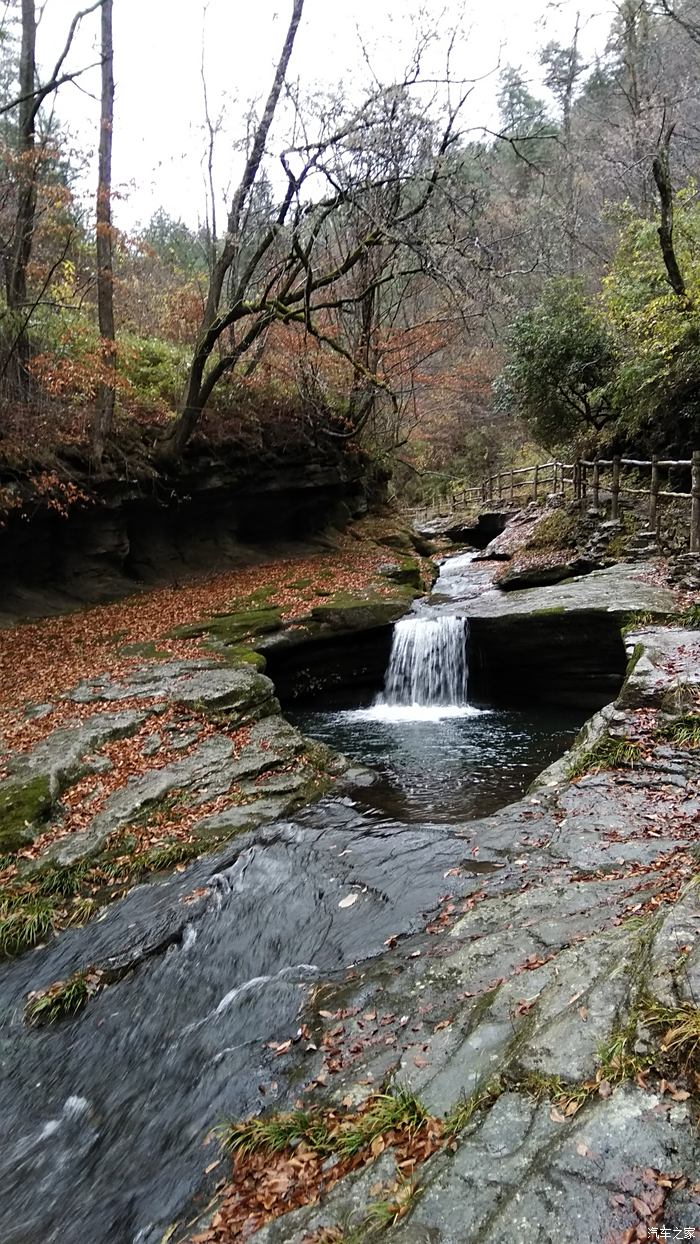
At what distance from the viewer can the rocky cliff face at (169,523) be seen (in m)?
14.6

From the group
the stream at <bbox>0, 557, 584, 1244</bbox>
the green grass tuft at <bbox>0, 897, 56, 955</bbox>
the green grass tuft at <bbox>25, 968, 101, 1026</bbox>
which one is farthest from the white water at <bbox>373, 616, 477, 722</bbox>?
the green grass tuft at <bbox>25, 968, 101, 1026</bbox>

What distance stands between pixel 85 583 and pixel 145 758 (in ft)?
26.9

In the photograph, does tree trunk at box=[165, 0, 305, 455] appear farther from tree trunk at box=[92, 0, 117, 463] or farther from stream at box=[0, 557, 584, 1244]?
stream at box=[0, 557, 584, 1244]

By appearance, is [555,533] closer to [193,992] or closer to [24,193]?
[24,193]

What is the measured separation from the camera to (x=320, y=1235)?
274 cm

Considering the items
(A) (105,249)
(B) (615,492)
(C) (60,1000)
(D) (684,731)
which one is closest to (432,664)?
(D) (684,731)

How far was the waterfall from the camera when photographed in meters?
12.9

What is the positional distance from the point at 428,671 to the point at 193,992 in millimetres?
8567

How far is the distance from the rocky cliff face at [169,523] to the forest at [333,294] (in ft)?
2.02

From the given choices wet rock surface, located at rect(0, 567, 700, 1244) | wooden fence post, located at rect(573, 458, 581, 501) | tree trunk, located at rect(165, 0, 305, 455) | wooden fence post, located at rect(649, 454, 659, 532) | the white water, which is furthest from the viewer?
wooden fence post, located at rect(573, 458, 581, 501)

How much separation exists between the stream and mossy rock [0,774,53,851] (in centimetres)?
150

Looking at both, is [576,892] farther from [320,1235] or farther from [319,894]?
[320,1235]

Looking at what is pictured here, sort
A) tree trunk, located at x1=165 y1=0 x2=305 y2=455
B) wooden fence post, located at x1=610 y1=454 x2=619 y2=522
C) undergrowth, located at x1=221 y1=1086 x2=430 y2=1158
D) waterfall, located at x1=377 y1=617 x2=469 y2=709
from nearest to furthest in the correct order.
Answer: undergrowth, located at x1=221 y1=1086 x2=430 y2=1158 → tree trunk, located at x1=165 y1=0 x2=305 y2=455 → waterfall, located at x1=377 y1=617 x2=469 y2=709 → wooden fence post, located at x1=610 y1=454 x2=619 y2=522

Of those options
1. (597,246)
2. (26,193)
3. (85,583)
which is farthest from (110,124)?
(597,246)
